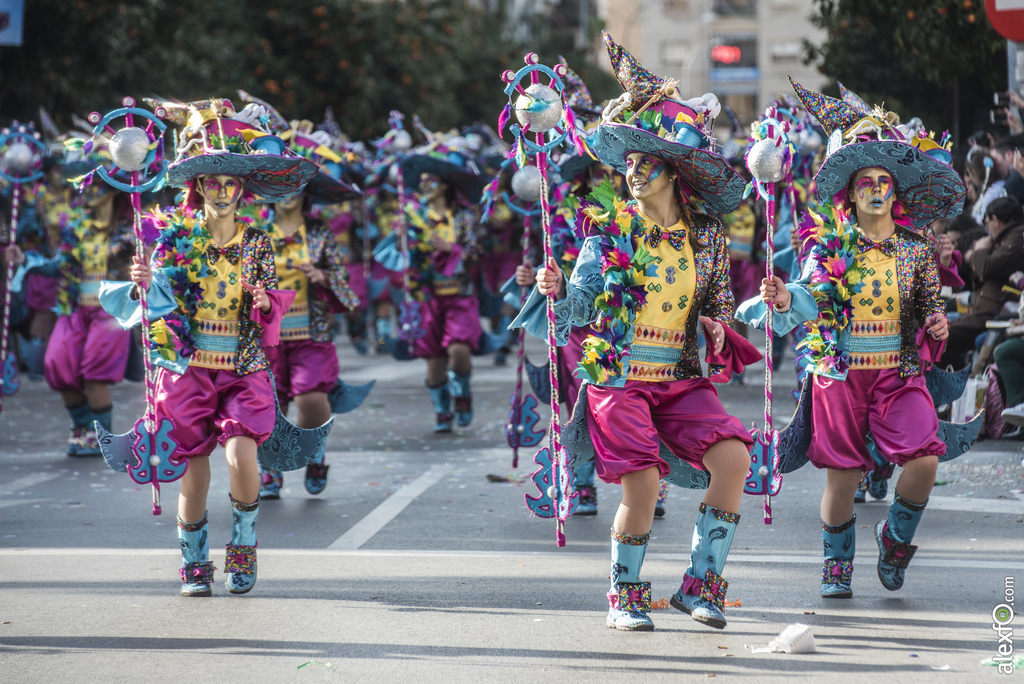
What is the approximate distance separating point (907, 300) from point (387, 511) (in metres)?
3.36

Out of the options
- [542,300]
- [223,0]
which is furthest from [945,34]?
[223,0]

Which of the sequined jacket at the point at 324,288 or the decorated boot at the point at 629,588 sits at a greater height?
the sequined jacket at the point at 324,288

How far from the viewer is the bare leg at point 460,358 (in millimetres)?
10242

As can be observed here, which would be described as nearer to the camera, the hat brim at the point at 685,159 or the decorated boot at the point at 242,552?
the hat brim at the point at 685,159

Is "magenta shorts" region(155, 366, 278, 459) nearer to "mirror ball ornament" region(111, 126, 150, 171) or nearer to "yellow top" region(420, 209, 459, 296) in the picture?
"mirror ball ornament" region(111, 126, 150, 171)

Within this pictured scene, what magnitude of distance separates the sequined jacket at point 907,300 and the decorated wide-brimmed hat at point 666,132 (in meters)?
0.53

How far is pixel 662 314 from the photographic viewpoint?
5242 mm

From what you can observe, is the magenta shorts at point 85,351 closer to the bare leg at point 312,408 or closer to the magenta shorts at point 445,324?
the bare leg at point 312,408

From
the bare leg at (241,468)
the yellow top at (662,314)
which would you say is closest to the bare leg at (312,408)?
the bare leg at (241,468)

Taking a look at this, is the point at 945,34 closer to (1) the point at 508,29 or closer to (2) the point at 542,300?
(2) the point at 542,300

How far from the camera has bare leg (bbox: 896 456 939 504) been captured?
5426 millimetres

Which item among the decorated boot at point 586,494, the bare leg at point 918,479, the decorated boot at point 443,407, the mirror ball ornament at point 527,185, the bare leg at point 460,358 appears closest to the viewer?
the bare leg at point 918,479

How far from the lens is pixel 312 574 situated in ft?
20.3

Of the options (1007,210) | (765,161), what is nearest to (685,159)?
(765,161)
